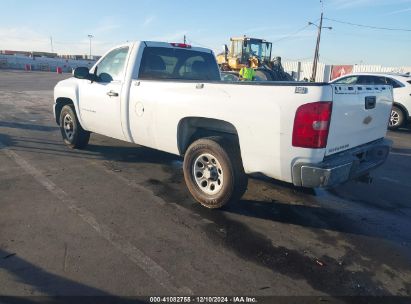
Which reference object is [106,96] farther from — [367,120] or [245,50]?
[245,50]

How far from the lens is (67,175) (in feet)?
18.4

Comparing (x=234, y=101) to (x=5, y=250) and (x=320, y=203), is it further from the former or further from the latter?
(x=5, y=250)

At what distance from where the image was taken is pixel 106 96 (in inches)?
225

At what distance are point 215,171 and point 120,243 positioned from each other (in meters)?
1.45

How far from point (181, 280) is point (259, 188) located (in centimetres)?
260

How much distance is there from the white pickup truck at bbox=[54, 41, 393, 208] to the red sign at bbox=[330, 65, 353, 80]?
33.6 meters

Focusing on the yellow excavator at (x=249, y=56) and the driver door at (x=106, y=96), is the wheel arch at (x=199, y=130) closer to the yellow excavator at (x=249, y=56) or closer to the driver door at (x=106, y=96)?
the driver door at (x=106, y=96)

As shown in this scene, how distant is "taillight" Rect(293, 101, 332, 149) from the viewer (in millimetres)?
3398

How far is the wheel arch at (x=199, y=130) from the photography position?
4.35 metres

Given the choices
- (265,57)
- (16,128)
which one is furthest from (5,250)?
(265,57)

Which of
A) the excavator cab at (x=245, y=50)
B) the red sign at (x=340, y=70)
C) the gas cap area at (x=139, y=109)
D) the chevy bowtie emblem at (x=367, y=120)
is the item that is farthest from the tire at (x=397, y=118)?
the red sign at (x=340, y=70)

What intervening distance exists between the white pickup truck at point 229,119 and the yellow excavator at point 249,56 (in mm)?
17165

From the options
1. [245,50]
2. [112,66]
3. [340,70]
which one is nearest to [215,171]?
[112,66]

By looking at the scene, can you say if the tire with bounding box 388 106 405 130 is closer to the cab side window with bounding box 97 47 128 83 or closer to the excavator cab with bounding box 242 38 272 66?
the cab side window with bounding box 97 47 128 83
